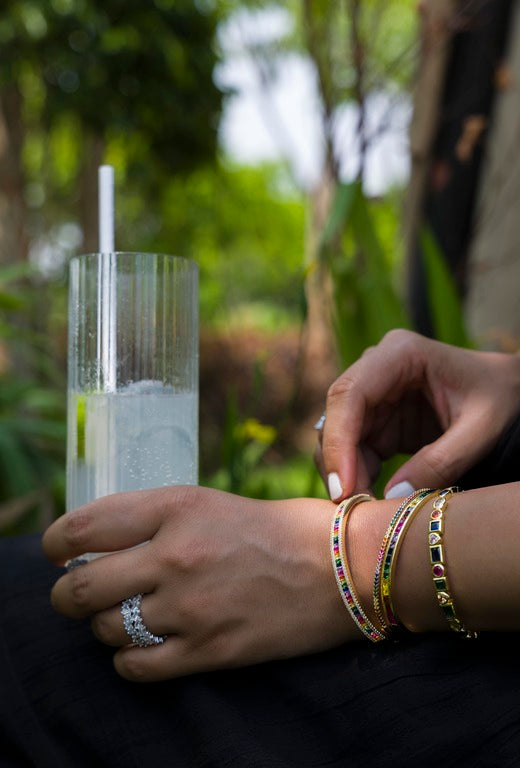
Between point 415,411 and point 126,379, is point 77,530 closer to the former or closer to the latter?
point 126,379

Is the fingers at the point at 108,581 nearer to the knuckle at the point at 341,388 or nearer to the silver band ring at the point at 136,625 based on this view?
the silver band ring at the point at 136,625

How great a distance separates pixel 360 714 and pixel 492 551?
0.18m

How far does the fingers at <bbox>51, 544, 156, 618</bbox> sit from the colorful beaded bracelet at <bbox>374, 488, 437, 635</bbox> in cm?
22

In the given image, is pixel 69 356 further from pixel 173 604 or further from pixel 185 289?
pixel 173 604

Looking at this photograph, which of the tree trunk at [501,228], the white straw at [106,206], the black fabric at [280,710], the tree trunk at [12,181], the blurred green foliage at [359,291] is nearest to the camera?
the black fabric at [280,710]

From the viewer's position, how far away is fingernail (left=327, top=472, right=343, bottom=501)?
2.80 ft

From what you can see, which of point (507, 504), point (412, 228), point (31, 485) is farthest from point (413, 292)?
point (507, 504)

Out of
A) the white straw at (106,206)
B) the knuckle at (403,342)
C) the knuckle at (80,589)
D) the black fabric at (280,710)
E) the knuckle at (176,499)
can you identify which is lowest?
the black fabric at (280,710)

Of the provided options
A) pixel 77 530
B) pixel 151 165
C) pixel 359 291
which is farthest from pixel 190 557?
pixel 151 165

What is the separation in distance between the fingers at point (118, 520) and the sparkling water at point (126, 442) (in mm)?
114

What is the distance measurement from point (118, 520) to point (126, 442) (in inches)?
5.7

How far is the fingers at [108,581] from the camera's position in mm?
718

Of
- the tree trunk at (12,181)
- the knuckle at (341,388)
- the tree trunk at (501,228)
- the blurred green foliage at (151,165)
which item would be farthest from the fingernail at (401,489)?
the tree trunk at (12,181)

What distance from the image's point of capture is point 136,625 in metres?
0.73
